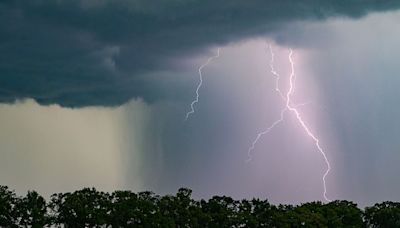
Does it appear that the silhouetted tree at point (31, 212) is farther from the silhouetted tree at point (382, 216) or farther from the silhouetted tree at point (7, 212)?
the silhouetted tree at point (382, 216)

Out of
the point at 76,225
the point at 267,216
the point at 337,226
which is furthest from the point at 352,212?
the point at 76,225

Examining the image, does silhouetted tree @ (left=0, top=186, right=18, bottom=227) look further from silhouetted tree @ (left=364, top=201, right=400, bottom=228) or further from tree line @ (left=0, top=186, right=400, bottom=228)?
silhouetted tree @ (left=364, top=201, right=400, bottom=228)

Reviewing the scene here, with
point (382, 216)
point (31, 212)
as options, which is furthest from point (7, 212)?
point (382, 216)

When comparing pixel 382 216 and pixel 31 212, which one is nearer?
pixel 31 212

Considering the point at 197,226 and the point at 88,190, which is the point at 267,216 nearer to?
the point at 197,226

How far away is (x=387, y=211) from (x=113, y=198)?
43893 mm

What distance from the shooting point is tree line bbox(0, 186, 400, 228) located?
99688mm

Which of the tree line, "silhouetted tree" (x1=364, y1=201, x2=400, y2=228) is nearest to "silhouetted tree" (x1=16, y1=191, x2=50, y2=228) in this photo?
the tree line

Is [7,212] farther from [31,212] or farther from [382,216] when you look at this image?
[382,216]

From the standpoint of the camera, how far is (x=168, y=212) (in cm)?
10569

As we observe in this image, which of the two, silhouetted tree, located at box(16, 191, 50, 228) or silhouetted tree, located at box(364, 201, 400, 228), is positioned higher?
silhouetted tree, located at box(364, 201, 400, 228)

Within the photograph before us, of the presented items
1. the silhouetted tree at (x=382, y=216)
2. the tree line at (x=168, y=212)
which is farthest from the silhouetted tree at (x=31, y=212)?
the silhouetted tree at (x=382, y=216)

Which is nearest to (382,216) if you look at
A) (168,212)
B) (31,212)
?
(168,212)

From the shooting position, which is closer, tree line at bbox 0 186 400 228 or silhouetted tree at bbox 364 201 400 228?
tree line at bbox 0 186 400 228
